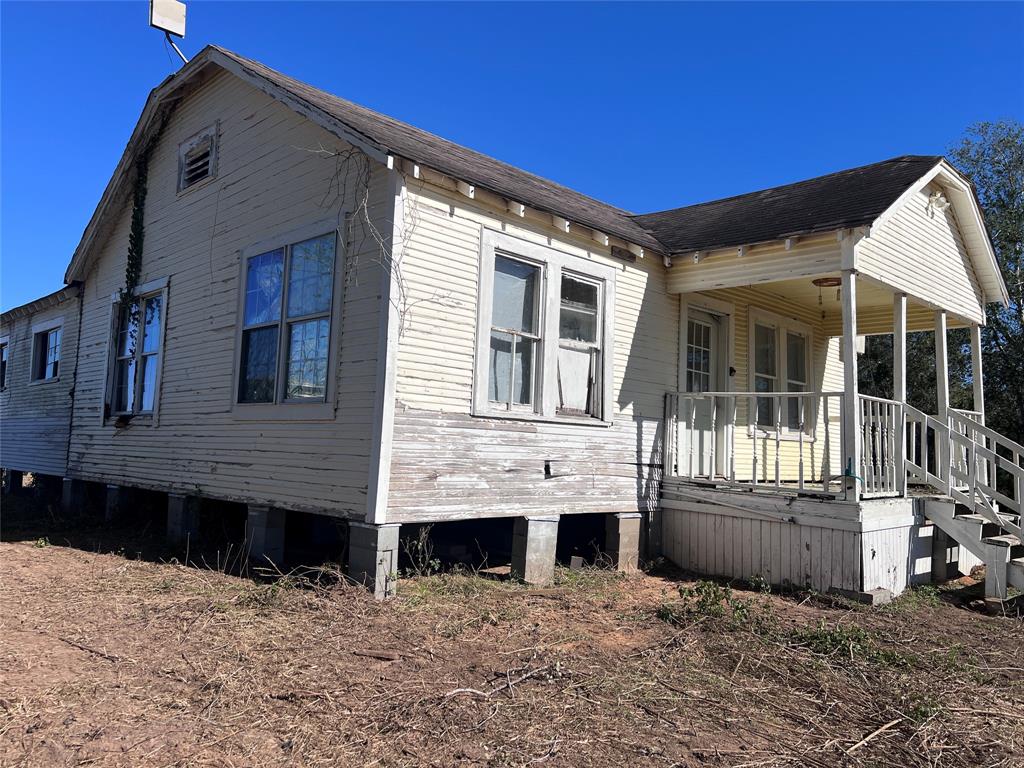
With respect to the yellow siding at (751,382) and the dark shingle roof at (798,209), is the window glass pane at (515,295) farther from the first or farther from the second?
the yellow siding at (751,382)

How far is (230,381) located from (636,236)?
516 cm

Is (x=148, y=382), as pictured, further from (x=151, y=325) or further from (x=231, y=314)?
(x=231, y=314)

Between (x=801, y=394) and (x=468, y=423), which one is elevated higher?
(x=801, y=394)

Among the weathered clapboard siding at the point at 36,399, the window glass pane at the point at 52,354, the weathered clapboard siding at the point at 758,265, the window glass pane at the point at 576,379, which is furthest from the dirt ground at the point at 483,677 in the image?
the window glass pane at the point at 52,354

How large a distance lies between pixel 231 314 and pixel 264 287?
2.26 feet

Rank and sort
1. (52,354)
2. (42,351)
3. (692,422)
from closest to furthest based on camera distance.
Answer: (692,422) < (52,354) < (42,351)

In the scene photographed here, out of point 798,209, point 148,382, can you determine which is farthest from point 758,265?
point 148,382

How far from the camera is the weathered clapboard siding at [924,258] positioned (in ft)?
28.3

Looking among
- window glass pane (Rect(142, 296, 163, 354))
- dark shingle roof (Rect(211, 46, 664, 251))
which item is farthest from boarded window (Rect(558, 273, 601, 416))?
window glass pane (Rect(142, 296, 163, 354))

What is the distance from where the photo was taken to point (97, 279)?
1262 centimetres

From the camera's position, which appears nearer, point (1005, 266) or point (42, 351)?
point (42, 351)

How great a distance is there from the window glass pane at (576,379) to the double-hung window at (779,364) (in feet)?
11.4

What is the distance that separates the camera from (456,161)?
330 inches

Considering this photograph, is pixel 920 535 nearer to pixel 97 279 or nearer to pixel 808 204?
pixel 808 204
